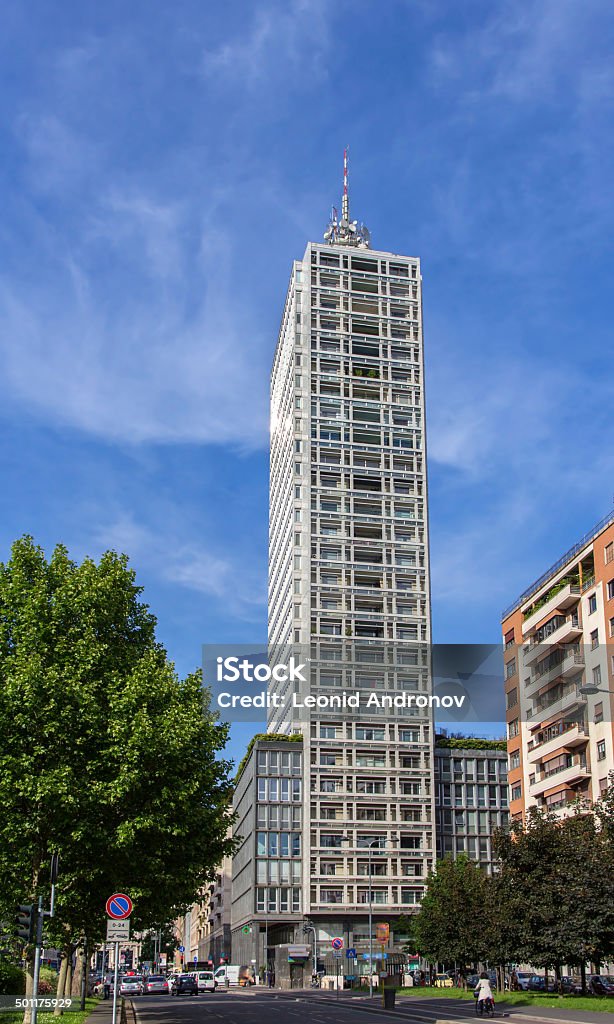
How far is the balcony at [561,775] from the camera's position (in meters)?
75.1

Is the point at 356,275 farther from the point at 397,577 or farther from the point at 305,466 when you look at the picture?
the point at 397,577

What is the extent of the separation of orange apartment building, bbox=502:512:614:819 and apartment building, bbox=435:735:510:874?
1038 inches

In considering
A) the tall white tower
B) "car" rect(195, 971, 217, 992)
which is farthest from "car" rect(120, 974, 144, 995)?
the tall white tower

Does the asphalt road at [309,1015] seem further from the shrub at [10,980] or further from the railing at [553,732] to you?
the railing at [553,732]

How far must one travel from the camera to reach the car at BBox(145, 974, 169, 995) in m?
85.9

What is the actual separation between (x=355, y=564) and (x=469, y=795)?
2841cm

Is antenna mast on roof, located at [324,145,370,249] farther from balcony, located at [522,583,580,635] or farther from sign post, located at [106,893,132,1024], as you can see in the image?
sign post, located at [106,893,132,1024]

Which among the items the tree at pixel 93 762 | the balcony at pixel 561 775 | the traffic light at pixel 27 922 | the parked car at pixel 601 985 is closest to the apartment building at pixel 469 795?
the balcony at pixel 561 775

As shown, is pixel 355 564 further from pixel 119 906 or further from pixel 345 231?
pixel 119 906

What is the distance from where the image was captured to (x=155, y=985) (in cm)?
8625

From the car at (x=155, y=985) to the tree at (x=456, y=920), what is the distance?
2416cm

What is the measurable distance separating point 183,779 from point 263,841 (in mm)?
76875

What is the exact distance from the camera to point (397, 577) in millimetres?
115125

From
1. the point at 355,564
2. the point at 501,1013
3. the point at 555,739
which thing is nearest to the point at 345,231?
the point at 355,564
